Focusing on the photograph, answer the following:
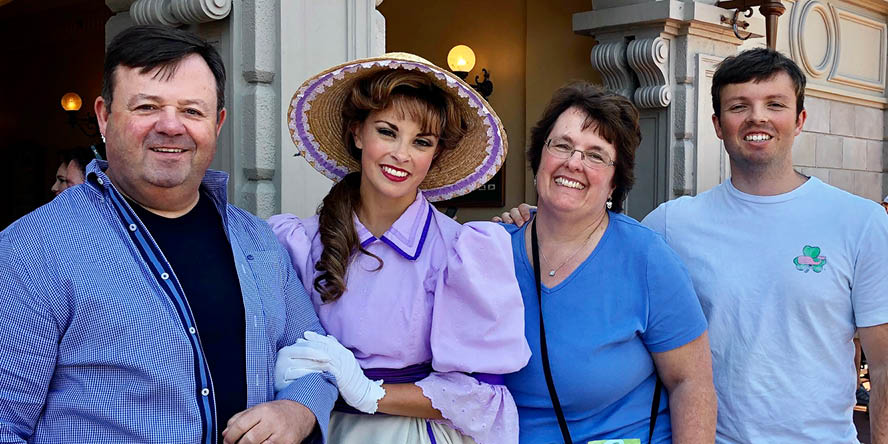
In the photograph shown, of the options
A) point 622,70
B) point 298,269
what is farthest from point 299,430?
point 622,70

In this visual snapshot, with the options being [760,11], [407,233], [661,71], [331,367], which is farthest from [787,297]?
[760,11]

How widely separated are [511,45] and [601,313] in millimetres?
4924

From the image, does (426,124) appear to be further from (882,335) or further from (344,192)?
(882,335)

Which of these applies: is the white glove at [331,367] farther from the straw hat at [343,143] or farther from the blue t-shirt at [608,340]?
the straw hat at [343,143]

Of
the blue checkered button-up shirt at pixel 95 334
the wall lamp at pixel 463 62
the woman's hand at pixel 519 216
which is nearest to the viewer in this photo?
the blue checkered button-up shirt at pixel 95 334

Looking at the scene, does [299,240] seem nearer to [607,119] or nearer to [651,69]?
[607,119]

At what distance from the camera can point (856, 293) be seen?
236 cm

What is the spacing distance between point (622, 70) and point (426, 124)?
11.8ft

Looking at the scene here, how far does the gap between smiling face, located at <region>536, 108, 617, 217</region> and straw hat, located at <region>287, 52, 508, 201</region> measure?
0.18m

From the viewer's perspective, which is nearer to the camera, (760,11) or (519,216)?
(519,216)

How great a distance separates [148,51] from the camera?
1730mm

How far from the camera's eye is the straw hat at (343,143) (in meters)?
2.20

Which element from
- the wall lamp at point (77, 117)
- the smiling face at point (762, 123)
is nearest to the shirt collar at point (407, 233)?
the smiling face at point (762, 123)

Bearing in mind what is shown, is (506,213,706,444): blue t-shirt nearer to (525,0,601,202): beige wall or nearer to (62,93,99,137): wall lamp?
(525,0,601,202): beige wall
